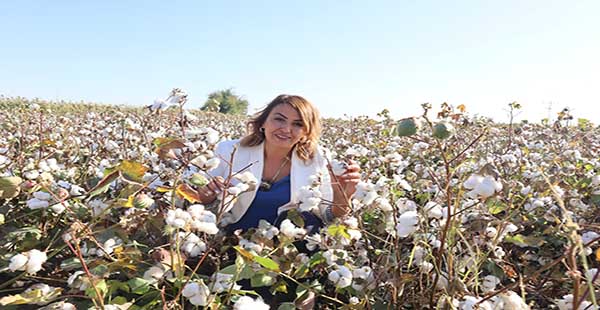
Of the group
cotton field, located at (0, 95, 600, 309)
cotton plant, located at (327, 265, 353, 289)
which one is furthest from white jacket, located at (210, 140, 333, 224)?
cotton plant, located at (327, 265, 353, 289)

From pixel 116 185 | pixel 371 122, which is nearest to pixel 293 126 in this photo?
pixel 116 185

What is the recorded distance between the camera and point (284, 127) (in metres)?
2.45

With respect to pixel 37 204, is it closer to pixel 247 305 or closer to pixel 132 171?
pixel 132 171

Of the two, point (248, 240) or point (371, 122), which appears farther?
point (371, 122)

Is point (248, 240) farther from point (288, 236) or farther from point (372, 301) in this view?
point (372, 301)

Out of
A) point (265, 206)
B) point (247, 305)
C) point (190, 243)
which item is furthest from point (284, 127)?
point (247, 305)

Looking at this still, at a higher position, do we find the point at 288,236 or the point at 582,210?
the point at 288,236

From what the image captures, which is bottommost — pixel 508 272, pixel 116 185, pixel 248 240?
pixel 508 272

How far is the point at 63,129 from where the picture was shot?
3.31m

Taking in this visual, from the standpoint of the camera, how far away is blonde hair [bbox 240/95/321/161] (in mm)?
2458

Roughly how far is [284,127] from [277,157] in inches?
7.3

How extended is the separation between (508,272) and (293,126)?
1260 mm

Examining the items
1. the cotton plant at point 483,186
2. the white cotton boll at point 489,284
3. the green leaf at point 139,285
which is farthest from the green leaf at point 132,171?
the white cotton boll at point 489,284

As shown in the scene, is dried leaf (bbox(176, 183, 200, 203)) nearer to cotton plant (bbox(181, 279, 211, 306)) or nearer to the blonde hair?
cotton plant (bbox(181, 279, 211, 306))
